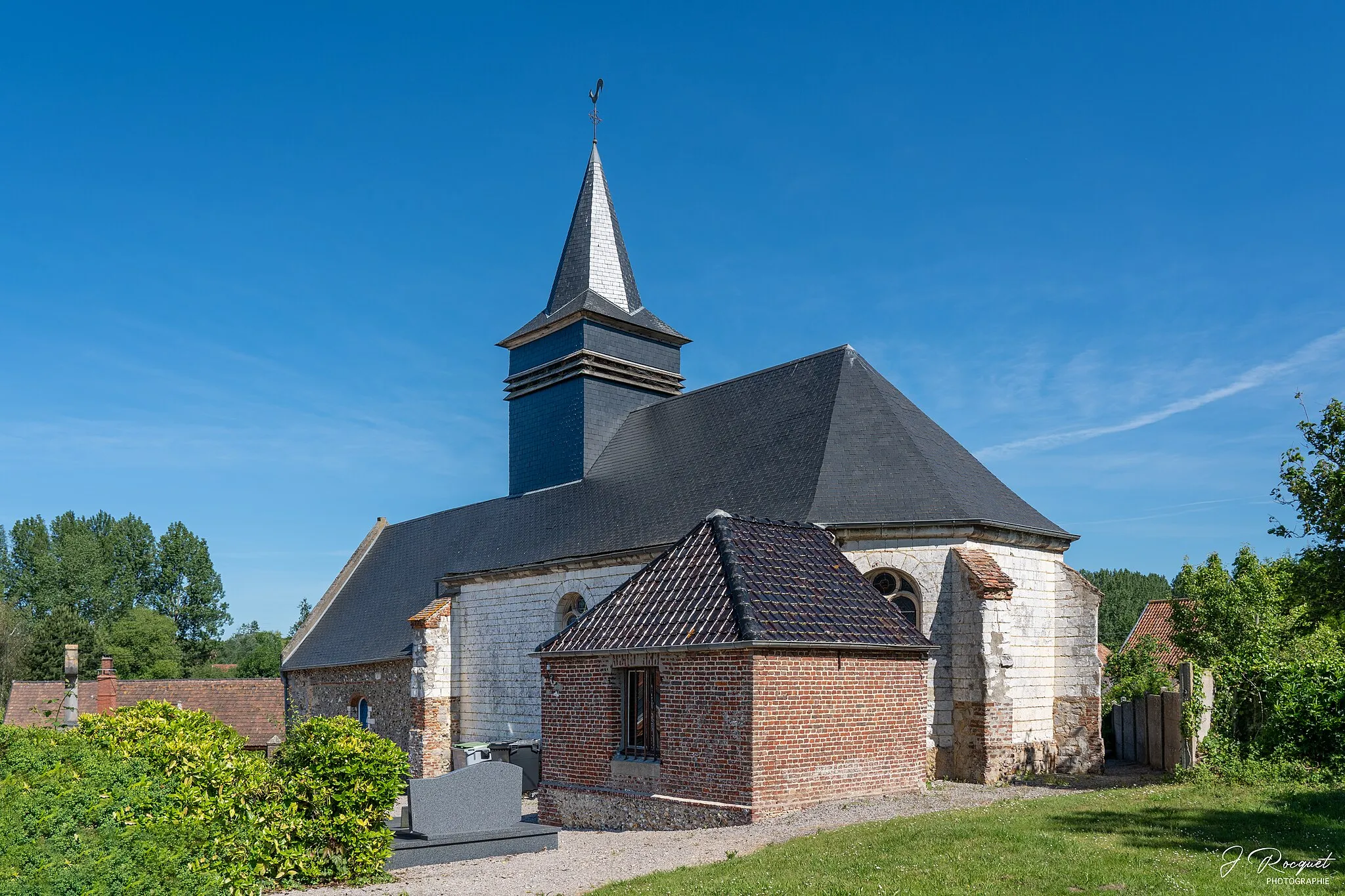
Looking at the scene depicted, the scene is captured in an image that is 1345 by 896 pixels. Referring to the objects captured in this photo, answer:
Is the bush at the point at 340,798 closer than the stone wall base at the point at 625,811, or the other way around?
the bush at the point at 340,798

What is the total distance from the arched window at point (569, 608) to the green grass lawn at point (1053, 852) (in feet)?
38.2

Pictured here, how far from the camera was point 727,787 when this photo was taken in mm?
12078

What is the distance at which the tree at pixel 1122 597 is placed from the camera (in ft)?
175

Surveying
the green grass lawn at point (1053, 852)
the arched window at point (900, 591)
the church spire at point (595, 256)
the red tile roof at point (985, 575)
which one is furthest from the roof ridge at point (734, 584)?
the church spire at point (595, 256)

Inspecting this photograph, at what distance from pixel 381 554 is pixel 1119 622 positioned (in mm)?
39887

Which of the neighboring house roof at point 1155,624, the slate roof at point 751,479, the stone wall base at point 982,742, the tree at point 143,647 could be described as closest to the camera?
the stone wall base at point 982,742

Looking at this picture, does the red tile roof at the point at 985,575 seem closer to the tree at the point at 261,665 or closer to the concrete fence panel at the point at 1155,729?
the concrete fence panel at the point at 1155,729

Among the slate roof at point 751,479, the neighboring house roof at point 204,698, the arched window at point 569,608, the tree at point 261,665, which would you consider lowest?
the tree at point 261,665

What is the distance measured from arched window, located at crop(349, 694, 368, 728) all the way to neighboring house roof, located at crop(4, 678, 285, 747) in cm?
475

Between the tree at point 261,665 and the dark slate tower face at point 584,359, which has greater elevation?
the dark slate tower face at point 584,359

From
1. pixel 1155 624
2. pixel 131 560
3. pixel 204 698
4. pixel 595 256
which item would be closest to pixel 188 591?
pixel 131 560

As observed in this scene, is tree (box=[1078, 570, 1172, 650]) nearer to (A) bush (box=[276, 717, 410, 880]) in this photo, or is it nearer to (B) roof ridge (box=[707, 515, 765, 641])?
(B) roof ridge (box=[707, 515, 765, 641])

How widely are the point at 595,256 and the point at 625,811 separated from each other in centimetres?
1830

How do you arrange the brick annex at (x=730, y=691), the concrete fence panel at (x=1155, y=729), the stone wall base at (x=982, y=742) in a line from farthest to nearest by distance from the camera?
the concrete fence panel at (x=1155, y=729), the stone wall base at (x=982, y=742), the brick annex at (x=730, y=691)
